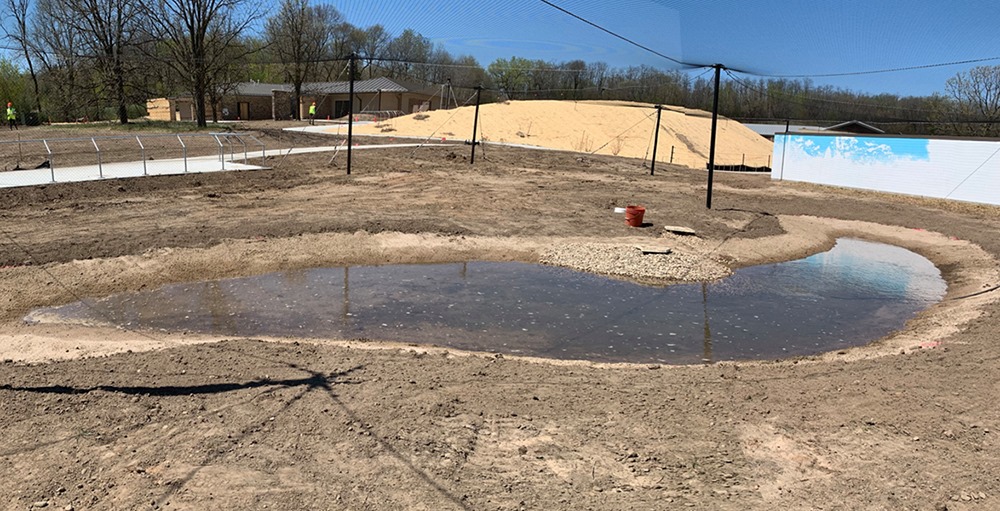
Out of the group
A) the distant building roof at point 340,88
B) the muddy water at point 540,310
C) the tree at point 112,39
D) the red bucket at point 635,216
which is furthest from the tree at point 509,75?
the muddy water at point 540,310

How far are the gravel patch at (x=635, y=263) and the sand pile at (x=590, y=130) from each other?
2687 centimetres

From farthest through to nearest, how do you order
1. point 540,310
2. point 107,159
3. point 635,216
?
point 107,159, point 635,216, point 540,310

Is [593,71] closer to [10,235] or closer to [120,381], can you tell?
[10,235]

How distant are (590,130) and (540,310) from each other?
1399 inches

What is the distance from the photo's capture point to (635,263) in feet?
41.5

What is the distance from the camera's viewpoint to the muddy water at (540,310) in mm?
8562

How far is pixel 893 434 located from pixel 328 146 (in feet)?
90.3

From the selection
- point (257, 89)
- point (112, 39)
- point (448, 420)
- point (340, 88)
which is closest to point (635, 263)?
point (448, 420)

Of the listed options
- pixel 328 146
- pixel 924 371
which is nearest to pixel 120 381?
pixel 924 371

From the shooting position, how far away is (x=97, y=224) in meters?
13.0

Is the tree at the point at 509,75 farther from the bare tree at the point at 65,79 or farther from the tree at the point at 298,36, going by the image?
the bare tree at the point at 65,79

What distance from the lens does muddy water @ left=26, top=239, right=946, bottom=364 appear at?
8.56 meters

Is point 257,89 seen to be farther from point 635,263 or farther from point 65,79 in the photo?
point 635,263

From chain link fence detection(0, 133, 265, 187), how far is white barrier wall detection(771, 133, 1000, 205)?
2347 cm
